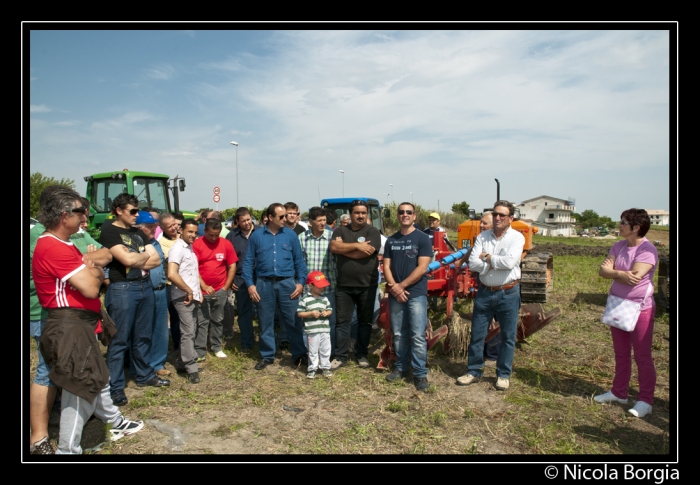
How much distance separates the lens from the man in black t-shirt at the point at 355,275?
5.16 m

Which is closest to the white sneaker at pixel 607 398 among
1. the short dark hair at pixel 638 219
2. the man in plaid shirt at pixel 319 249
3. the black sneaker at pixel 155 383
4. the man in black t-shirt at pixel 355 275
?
the short dark hair at pixel 638 219

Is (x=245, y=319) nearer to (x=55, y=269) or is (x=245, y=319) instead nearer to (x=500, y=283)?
(x=55, y=269)

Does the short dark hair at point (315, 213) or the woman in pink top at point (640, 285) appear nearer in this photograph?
the woman in pink top at point (640, 285)

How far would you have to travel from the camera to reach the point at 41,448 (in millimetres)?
3289

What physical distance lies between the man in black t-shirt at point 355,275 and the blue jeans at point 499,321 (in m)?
1.18

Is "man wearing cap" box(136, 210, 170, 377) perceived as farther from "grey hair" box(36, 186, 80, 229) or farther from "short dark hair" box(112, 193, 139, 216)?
"grey hair" box(36, 186, 80, 229)

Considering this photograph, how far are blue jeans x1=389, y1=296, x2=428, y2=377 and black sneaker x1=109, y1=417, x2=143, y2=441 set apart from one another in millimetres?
2555

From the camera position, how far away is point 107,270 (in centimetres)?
429

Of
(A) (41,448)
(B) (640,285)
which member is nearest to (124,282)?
(A) (41,448)

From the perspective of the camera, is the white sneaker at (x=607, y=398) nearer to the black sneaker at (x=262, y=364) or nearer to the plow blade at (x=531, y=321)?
the plow blade at (x=531, y=321)

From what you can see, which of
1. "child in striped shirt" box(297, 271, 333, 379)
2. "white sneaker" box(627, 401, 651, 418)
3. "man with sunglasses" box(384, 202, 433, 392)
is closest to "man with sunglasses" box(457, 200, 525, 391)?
"man with sunglasses" box(384, 202, 433, 392)

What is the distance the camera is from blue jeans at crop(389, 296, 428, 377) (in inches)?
188
